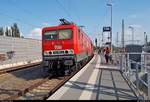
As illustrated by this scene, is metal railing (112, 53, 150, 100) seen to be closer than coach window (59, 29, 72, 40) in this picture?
Yes

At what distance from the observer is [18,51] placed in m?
33.8

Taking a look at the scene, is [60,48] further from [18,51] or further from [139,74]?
[18,51]

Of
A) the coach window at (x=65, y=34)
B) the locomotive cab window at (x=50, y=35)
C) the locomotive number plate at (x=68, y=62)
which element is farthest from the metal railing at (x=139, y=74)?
the locomotive cab window at (x=50, y=35)

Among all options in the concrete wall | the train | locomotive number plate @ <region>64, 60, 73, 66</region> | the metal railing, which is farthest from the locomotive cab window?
the concrete wall

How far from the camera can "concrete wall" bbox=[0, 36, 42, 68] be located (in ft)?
96.9

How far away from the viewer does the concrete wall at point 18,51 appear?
29547 mm

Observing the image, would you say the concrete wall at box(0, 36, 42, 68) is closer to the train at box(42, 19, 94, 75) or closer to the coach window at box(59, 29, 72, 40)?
the train at box(42, 19, 94, 75)

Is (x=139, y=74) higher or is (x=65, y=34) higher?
(x=65, y=34)

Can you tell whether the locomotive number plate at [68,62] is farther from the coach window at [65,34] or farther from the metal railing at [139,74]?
the metal railing at [139,74]

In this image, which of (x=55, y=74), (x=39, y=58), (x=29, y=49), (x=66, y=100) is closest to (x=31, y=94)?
(x=66, y=100)

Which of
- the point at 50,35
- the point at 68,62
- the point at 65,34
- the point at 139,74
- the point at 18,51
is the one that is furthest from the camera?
the point at 18,51

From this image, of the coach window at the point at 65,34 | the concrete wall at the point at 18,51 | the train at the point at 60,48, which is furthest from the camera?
the concrete wall at the point at 18,51

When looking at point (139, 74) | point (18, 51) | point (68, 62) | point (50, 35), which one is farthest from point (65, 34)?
point (18, 51)

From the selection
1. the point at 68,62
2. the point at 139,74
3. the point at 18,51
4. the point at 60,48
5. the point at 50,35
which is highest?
the point at 50,35
